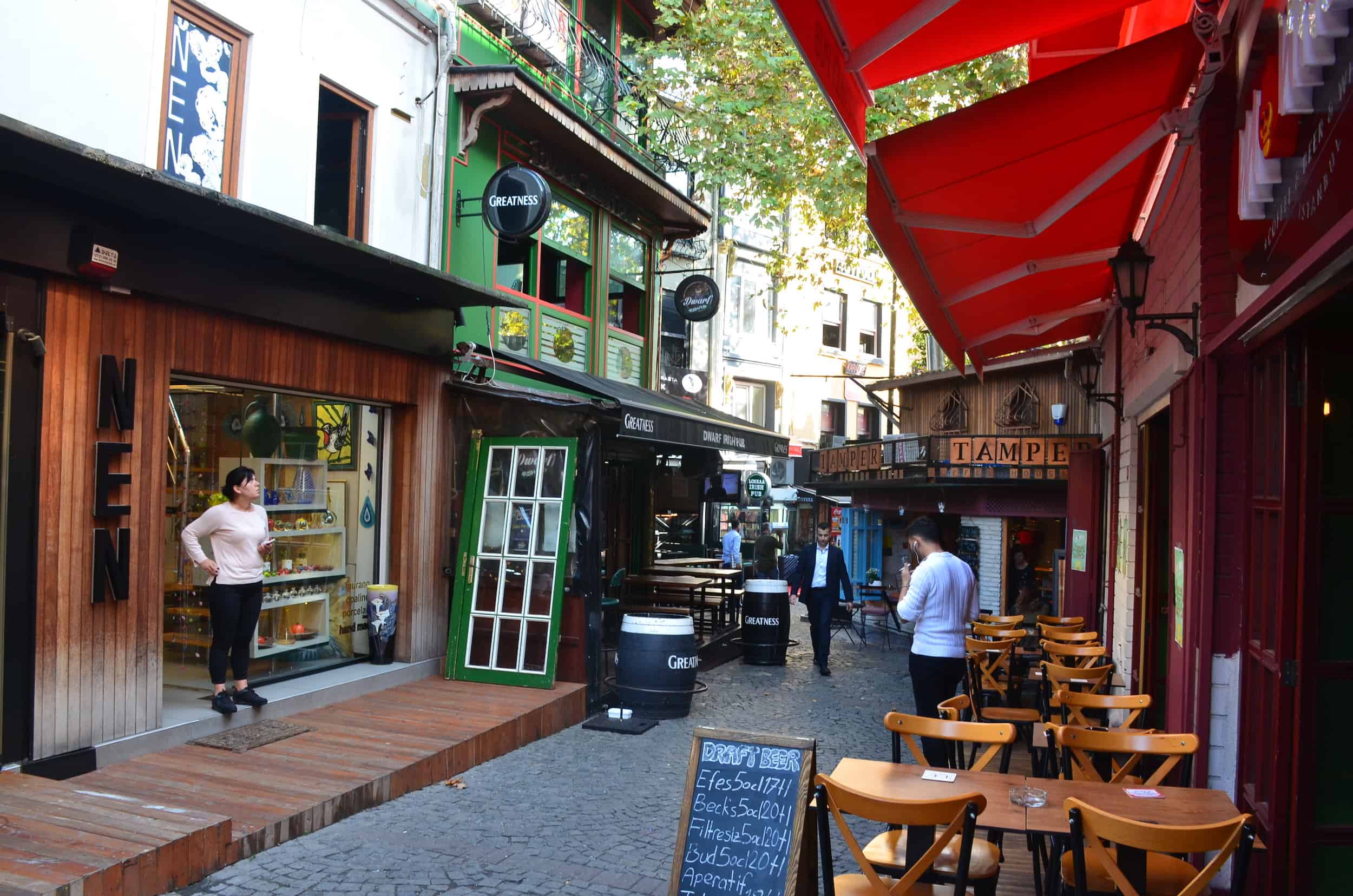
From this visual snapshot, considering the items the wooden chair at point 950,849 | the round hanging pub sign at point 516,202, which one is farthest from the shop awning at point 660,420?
the wooden chair at point 950,849

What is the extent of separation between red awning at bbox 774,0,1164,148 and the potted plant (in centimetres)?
728

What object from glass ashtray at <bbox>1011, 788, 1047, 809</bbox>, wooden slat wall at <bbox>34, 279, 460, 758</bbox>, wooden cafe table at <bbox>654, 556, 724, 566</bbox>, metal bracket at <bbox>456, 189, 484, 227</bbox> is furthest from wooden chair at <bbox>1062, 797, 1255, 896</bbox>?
wooden cafe table at <bbox>654, 556, 724, 566</bbox>

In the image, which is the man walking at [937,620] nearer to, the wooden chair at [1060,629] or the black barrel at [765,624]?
the wooden chair at [1060,629]

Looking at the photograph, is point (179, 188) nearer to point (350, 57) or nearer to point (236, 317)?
point (236, 317)

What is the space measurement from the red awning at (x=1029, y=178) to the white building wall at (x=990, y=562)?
9.21m

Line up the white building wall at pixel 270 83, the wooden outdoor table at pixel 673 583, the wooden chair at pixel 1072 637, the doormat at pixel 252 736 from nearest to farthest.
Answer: the white building wall at pixel 270 83 → the doormat at pixel 252 736 → the wooden chair at pixel 1072 637 → the wooden outdoor table at pixel 673 583

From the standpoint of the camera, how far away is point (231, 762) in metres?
6.52

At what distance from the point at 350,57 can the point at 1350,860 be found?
937 cm

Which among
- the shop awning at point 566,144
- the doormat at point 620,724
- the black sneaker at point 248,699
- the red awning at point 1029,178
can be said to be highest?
the shop awning at point 566,144

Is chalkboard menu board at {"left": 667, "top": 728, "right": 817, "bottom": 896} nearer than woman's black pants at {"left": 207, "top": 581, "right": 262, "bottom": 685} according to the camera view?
Yes

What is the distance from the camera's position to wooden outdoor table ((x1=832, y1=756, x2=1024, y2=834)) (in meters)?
3.94

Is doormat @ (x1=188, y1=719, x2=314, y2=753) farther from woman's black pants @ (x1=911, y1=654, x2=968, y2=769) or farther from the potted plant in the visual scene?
the potted plant

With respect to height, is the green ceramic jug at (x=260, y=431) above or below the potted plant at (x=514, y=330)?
below

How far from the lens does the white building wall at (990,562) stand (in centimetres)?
1778
